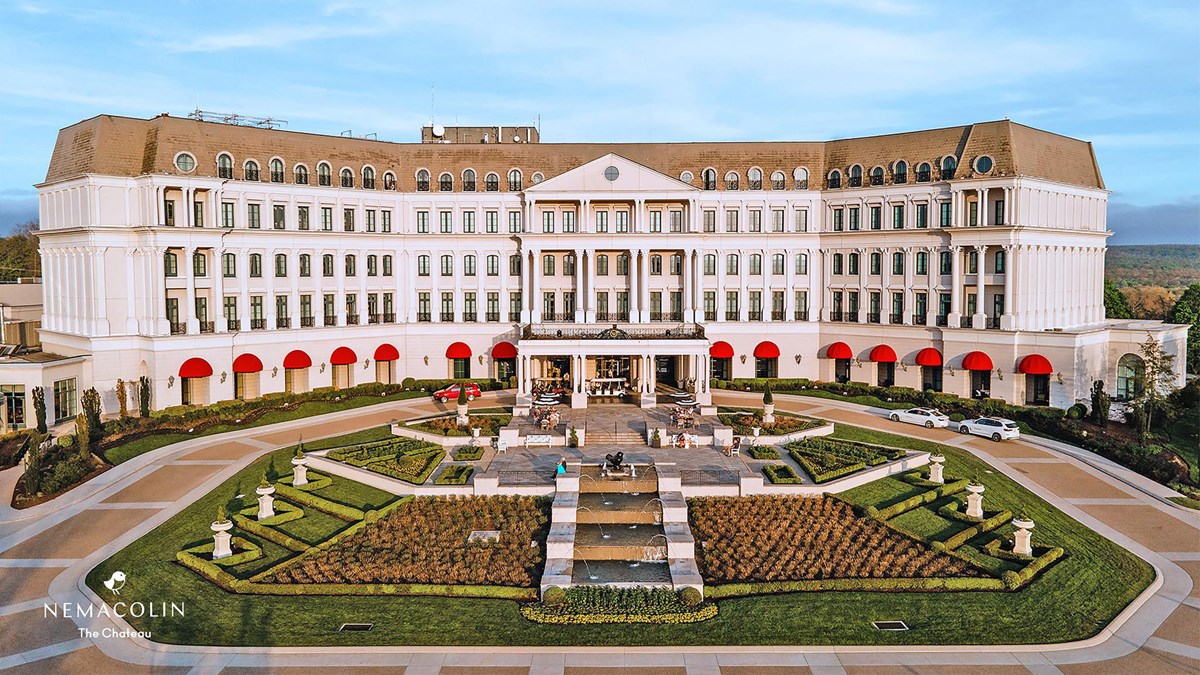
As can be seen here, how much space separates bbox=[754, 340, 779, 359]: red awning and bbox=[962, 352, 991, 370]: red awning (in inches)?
577

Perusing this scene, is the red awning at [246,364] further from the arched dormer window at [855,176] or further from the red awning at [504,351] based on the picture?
the arched dormer window at [855,176]

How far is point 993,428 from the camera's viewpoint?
5291cm

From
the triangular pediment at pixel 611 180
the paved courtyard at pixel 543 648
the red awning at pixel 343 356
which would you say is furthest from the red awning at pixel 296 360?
the triangular pediment at pixel 611 180

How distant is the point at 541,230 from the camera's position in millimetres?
69312

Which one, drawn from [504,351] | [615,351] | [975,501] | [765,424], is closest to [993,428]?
Result: [765,424]

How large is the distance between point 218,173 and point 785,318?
45650mm

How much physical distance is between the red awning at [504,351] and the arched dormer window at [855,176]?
30832mm

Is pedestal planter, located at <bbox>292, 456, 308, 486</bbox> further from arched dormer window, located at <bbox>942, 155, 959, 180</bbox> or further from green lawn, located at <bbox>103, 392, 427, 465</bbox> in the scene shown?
arched dormer window, located at <bbox>942, 155, 959, 180</bbox>

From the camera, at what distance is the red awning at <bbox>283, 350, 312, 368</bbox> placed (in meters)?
63.9

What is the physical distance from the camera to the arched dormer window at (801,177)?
70375 millimetres

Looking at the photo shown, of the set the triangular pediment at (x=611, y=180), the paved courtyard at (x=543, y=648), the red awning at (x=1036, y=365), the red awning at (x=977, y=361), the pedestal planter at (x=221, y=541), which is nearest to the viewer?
the paved courtyard at (x=543, y=648)

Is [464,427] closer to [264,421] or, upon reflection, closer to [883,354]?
[264,421]

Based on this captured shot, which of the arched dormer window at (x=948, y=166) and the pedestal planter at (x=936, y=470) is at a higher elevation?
the arched dormer window at (x=948, y=166)

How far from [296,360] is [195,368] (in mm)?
7383
